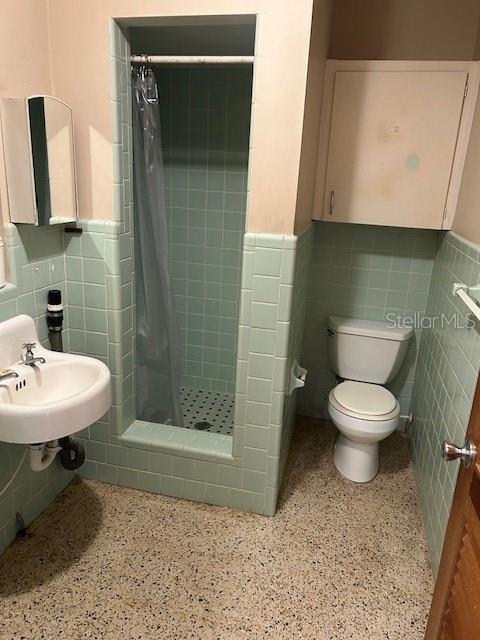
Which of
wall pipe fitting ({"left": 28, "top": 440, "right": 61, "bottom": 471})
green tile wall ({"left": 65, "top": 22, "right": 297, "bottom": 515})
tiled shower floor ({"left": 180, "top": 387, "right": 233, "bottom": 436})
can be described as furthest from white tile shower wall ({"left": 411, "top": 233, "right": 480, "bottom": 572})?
wall pipe fitting ({"left": 28, "top": 440, "right": 61, "bottom": 471})

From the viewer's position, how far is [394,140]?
2.20 metres

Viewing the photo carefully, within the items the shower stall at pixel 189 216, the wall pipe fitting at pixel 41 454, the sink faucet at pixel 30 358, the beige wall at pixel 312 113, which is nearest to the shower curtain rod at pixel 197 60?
the shower stall at pixel 189 216

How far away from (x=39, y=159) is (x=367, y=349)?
1824 millimetres

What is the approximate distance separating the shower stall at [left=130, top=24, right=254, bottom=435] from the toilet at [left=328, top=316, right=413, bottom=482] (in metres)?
0.66

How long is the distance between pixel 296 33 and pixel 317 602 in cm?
202

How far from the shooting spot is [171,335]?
2.42 metres

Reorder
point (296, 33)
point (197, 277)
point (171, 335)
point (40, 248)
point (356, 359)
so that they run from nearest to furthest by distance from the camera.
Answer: point (296, 33)
point (40, 248)
point (171, 335)
point (356, 359)
point (197, 277)

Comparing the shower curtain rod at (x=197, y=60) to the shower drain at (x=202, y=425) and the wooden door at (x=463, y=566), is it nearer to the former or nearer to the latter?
the wooden door at (x=463, y=566)

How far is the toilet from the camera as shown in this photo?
7.41 ft

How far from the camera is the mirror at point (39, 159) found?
1.59 m

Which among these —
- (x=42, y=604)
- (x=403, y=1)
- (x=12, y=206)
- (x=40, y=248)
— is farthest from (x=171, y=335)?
(x=403, y=1)

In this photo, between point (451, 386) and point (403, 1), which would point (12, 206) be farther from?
point (403, 1)

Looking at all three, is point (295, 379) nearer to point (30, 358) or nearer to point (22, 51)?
point (30, 358)

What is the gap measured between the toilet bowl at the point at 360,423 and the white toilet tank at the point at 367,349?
3.9 inches
